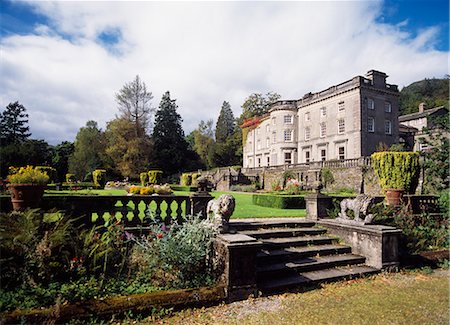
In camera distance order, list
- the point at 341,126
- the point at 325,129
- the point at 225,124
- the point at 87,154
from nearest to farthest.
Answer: the point at 341,126 → the point at 325,129 → the point at 87,154 → the point at 225,124

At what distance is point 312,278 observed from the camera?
562 cm

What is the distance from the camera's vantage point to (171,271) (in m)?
4.86

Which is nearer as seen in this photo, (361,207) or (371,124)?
(361,207)

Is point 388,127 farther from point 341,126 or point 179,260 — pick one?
point 179,260

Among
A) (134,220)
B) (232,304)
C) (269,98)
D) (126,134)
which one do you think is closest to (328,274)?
(232,304)

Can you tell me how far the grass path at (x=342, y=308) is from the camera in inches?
159

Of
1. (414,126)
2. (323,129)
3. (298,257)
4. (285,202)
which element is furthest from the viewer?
(414,126)

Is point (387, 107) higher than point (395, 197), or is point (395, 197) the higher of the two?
point (387, 107)

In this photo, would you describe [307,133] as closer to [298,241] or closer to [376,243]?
[376,243]

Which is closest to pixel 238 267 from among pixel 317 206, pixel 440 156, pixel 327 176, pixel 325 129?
pixel 317 206

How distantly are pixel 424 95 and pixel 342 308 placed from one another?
67601mm

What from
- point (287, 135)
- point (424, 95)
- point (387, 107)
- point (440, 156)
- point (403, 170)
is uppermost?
point (424, 95)

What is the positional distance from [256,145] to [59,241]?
4274 cm

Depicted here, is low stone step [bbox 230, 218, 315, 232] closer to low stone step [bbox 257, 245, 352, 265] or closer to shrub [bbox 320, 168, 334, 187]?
low stone step [bbox 257, 245, 352, 265]
